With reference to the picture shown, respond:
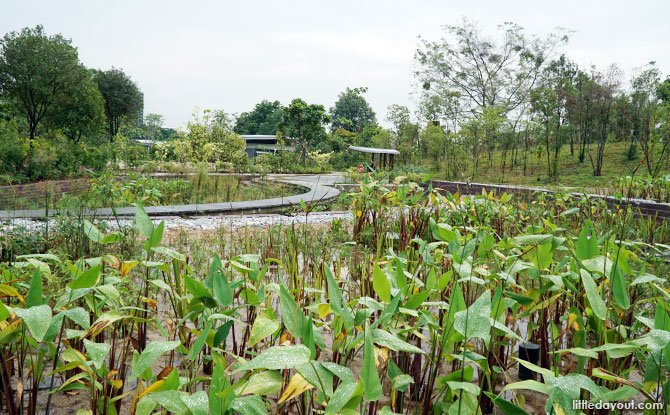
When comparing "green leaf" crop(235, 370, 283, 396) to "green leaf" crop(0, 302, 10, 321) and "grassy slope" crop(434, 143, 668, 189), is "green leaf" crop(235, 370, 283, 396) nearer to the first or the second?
"green leaf" crop(0, 302, 10, 321)

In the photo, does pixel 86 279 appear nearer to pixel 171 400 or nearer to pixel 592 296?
pixel 171 400

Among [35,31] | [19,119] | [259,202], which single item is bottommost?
[259,202]

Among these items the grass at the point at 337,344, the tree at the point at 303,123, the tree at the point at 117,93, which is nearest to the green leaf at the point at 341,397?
the grass at the point at 337,344

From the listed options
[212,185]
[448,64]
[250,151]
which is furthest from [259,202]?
[250,151]

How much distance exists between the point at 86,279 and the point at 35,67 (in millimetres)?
19301

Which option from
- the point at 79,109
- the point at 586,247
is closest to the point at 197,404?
the point at 586,247

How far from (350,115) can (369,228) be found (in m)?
42.9

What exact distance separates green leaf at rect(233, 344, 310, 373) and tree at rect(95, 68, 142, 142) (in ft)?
104

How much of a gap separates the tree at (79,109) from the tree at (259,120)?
2474 centimetres

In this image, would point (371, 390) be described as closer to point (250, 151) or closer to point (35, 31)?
point (35, 31)

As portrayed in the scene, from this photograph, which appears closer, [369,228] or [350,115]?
[369,228]

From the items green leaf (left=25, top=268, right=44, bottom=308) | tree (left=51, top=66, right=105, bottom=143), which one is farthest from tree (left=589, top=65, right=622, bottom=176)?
tree (left=51, top=66, right=105, bottom=143)

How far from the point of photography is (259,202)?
7406mm

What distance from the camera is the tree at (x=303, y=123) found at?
24969 millimetres
